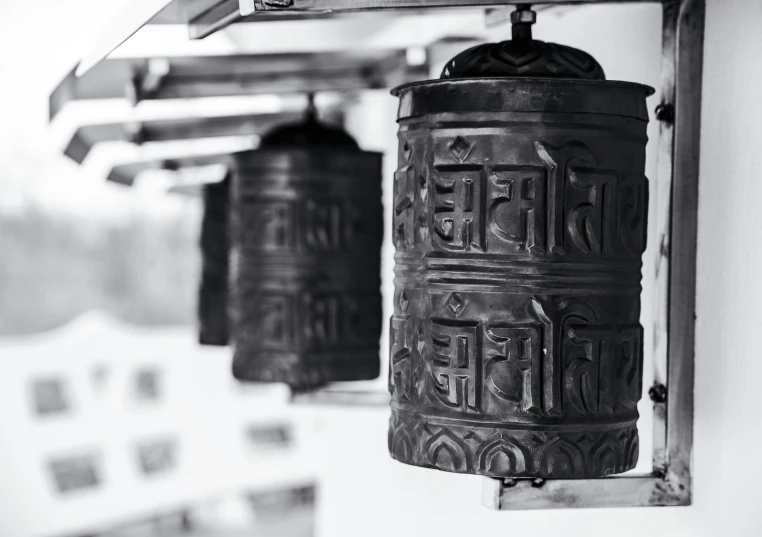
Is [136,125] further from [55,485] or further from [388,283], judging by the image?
[55,485]

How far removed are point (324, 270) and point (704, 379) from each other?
1.23 m

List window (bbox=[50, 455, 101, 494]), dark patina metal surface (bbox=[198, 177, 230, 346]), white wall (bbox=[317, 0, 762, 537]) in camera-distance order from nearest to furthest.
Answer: white wall (bbox=[317, 0, 762, 537])
dark patina metal surface (bbox=[198, 177, 230, 346])
window (bbox=[50, 455, 101, 494])

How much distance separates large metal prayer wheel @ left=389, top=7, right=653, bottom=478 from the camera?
163 cm

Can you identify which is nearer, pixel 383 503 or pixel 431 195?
pixel 431 195

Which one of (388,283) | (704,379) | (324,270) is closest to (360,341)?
(324,270)

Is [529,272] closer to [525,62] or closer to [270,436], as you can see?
[525,62]

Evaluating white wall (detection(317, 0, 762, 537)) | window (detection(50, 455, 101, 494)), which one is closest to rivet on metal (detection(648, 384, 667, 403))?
white wall (detection(317, 0, 762, 537))

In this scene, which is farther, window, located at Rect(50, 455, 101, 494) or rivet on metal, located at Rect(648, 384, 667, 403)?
window, located at Rect(50, 455, 101, 494)

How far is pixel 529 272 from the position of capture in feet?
5.33

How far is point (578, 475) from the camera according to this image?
1653mm

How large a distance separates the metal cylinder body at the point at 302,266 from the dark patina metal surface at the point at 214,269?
2.79 feet

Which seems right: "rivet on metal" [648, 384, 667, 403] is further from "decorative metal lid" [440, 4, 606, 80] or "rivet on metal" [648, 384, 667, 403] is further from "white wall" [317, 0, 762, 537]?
"decorative metal lid" [440, 4, 606, 80]

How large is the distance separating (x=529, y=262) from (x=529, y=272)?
0.05 ft

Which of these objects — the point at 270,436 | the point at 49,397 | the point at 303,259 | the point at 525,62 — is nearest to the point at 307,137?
the point at 303,259
